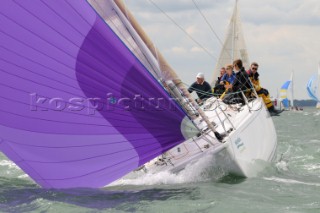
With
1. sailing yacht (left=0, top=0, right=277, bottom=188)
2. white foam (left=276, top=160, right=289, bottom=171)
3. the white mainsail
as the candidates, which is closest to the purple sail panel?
sailing yacht (left=0, top=0, right=277, bottom=188)

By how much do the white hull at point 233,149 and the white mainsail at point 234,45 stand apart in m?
12.4

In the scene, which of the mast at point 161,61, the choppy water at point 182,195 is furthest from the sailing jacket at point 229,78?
the mast at point 161,61

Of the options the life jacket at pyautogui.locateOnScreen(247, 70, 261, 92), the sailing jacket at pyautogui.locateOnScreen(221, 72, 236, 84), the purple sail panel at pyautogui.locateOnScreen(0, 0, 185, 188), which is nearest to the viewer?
the purple sail panel at pyautogui.locateOnScreen(0, 0, 185, 188)

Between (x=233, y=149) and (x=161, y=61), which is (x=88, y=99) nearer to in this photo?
(x=161, y=61)

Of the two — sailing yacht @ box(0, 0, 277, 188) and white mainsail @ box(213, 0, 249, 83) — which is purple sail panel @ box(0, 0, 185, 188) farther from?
white mainsail @ box(213, 0, 249, 83)

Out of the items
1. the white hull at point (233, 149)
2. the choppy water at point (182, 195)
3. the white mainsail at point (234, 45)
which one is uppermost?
the white mainsail at point (234, 45)

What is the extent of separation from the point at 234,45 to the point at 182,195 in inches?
710

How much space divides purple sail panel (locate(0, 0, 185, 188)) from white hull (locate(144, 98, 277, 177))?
498mm

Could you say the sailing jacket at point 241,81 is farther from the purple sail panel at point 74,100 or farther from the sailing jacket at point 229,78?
the purple sail panel at point 74,100

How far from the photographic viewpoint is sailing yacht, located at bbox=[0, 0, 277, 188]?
258 inches

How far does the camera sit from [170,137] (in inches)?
280

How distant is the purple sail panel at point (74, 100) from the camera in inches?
257

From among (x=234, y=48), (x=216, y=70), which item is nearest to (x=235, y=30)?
(x=234, y=48)

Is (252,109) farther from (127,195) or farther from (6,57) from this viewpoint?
(6,57)
